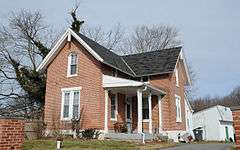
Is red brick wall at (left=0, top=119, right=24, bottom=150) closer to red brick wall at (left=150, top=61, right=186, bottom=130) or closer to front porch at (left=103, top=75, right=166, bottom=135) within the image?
front porch at (left=103, top=75, right=166, bottom=135)

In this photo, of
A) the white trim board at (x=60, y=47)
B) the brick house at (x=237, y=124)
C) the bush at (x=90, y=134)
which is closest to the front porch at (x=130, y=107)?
the bush at (x=90, y=134)

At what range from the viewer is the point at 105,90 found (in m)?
21.4

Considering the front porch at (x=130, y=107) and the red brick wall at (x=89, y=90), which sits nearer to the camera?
the front porch at (x=130, y=107)

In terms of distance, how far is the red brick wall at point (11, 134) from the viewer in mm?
6523

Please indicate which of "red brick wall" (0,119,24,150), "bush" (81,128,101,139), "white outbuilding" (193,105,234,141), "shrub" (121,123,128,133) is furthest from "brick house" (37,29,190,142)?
"red brick wall" (0,119,24,150)

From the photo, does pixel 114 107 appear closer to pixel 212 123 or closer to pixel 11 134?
pixel 11 134

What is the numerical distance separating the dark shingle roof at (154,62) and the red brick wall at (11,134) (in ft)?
61.6

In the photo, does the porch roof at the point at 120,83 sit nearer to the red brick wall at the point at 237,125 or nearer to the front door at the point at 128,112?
the front door at the point at 128,112

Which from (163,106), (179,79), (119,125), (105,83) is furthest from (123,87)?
(179,79)

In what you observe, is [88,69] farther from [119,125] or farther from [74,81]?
[119,125]

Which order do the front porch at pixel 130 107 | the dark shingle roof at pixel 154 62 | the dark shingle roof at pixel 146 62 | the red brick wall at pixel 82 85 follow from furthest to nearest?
1. the dark shingle roof at pixel 154 62
2. the dark shingle roof at pixel 146 62
3. the red brick wall at pixel 82 85
4. the front porch at pixel 130 107

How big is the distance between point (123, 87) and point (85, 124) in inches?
151

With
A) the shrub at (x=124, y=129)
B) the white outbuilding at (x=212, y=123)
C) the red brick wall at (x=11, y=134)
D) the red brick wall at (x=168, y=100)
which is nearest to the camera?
the red brick wall at (x=11, y=134)

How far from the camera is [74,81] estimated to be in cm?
2258
